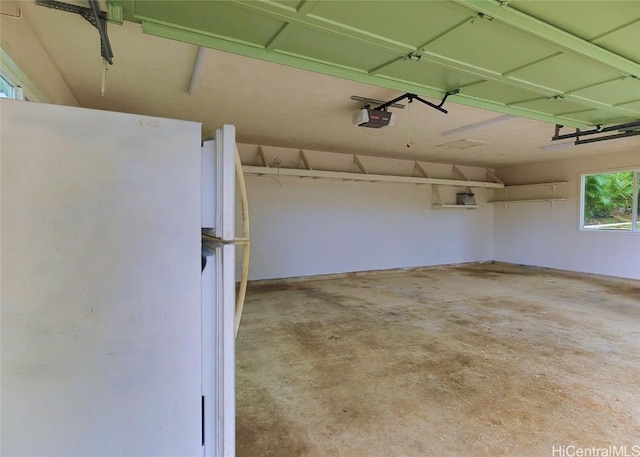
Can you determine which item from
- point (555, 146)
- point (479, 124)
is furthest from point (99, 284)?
point (555, 146)

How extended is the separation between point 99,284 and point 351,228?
6866 mm

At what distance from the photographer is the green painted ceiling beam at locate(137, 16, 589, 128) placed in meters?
2.10

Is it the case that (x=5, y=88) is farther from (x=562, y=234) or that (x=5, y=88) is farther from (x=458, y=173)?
(x=562, y=234)

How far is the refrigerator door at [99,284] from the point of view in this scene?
1.11 metres

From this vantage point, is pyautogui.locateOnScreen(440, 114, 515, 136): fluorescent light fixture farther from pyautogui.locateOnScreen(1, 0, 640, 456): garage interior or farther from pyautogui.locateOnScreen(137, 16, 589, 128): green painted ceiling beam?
pyautogui.locateOnScreen(137, 16, 589, 128): green painted ceiling beam

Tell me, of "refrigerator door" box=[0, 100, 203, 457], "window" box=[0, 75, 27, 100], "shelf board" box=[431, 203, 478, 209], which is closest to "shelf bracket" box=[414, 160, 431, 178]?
"shelf board" box=[431, 203, 478, 209]

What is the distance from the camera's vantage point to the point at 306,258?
24.3ft

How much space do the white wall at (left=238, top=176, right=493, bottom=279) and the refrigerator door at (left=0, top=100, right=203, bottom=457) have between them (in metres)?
5.59

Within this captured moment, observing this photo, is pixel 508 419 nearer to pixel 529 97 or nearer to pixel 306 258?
pixel 529 97

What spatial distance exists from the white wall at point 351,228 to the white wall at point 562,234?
650 mm

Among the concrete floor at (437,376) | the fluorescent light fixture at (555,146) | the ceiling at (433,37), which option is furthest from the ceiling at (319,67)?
the concrete floor at (437,376)

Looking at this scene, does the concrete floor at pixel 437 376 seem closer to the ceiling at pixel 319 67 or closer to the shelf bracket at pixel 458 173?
the ceiling at pixel 319 67

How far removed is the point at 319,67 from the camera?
2607 millimetres

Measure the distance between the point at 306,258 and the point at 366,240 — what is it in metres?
1.59
